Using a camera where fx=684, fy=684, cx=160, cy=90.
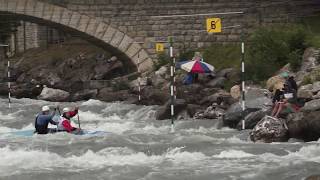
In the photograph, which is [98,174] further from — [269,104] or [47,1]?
[47,1]

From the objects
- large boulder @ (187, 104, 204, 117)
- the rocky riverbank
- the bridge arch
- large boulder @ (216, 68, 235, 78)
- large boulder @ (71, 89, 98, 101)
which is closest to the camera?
the rocky riverbank

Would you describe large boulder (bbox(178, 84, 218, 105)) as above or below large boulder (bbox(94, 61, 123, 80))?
below

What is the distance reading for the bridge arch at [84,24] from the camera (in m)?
29.1

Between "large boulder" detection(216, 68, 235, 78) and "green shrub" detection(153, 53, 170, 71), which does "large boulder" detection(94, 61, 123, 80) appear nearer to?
"green shrub" detection(153, 53, 170, 71)

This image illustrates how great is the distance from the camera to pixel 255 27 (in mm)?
29547

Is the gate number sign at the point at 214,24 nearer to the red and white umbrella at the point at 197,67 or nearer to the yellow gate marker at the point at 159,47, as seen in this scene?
the red and white umbrella at the point at 197,67

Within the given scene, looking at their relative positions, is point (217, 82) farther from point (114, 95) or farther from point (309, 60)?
point (114, 95)

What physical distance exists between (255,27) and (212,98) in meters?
8.03

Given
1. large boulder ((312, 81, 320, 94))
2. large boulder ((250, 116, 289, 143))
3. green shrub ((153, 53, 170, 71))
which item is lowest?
large boulder ((250, 116, 289, 143))

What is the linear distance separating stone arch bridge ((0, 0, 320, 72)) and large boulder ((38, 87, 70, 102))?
10.1 feet

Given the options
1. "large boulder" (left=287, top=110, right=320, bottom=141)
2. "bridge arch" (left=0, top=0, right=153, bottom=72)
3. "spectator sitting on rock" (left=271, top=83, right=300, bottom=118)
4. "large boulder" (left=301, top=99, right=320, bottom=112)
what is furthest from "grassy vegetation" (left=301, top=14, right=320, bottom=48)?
"large boulder" (left=287, top=110, right=320, bottom=141)

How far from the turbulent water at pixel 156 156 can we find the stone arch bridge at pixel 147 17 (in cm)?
1142

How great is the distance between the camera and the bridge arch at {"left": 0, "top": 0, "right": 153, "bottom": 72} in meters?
29.1

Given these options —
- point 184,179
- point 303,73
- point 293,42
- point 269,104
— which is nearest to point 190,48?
point 293,42
